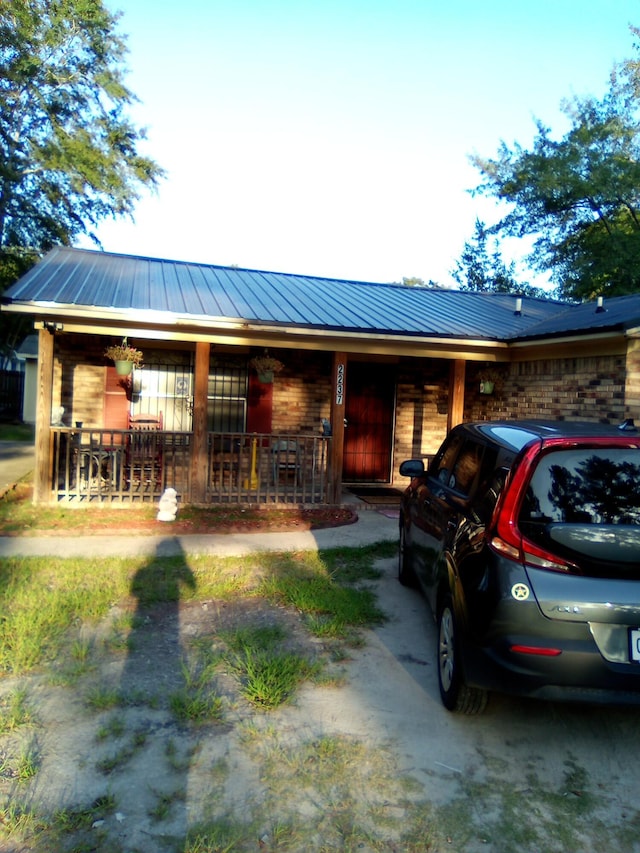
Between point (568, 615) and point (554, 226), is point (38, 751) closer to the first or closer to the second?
point (568, 615)

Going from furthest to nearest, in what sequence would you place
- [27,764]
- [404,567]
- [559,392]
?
[559,392]
[404,567]
[27,764]

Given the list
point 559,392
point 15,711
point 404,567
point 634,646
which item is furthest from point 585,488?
point 559,392

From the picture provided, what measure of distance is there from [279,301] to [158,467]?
10.0 feet

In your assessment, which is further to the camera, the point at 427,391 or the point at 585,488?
the point at 427,391

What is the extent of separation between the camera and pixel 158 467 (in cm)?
1005

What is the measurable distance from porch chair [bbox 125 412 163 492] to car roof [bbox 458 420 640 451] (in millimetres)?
5760

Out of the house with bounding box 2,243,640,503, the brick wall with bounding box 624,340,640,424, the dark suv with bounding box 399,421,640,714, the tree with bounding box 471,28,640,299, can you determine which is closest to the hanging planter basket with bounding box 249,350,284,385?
the house with bounding box 2,243,640,503

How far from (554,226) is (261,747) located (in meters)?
24.2

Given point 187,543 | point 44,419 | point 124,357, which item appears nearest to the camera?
point 187,543

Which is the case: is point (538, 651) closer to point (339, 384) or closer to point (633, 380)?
Answer: point (633, 380)

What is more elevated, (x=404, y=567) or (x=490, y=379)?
(x=490, y=379)

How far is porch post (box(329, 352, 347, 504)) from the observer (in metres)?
9.61

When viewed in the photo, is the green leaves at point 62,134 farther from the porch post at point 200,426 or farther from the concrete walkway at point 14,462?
the porch post at point 200,426

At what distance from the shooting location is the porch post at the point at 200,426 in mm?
9172
